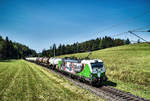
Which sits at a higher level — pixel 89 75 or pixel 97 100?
pixel 89 75

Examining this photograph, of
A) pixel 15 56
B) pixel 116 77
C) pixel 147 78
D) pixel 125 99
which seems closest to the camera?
pixel 125 99

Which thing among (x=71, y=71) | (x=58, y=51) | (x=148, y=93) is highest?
(x=58, y=51)

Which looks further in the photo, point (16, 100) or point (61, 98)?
point (61, 98)

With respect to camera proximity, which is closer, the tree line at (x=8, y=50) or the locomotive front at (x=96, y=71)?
the locomotive front at (x=96, y=71)

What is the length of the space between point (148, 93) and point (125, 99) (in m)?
3.95

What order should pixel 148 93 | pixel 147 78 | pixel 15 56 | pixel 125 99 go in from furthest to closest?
pixel 15 56, pixel 147 78, pixel 148 93, pixel 125 99

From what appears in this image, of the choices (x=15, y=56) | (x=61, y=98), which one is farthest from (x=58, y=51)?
(x=61, y=98)

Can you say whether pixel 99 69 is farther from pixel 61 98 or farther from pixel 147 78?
pixel 147 78

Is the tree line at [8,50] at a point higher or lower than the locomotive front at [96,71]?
higher

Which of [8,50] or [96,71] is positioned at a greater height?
[8,50]

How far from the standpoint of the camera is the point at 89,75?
13648 millimetres

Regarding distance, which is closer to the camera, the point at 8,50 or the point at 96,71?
the point at 96,71

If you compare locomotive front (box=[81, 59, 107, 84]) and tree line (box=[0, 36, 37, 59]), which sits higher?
tree line (box=[0, 36, 37, 59])

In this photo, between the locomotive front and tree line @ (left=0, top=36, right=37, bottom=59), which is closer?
the locomotive front
